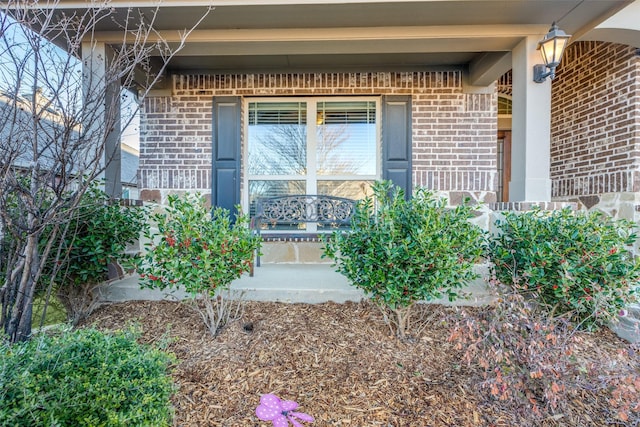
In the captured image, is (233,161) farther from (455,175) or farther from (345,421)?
(345,421)

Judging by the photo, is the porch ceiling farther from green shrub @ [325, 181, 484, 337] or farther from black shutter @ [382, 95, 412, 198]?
green shrub @ [325, 181, 484, 337]

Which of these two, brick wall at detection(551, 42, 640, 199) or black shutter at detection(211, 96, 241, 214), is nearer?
brick wall at detection(551, 42, 640, 199)

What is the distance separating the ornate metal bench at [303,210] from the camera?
4.17 meters

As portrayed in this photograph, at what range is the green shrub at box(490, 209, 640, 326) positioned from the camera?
224 cm

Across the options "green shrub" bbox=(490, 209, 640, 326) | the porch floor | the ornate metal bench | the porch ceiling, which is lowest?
the porch floor

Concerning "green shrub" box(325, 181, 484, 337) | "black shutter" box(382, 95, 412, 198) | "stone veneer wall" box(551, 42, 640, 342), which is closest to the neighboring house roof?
"green shrub" box(325, 181, 484, 337)

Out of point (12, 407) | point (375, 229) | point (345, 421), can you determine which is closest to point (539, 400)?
point (345, 421)

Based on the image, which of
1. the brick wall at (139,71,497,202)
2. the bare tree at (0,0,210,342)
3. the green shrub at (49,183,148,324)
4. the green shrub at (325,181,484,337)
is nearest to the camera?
the bare tree at (0,0,210,342)

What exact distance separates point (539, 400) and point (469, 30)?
3.19 meters

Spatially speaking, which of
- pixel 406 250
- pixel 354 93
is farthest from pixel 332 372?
pixel 354 93

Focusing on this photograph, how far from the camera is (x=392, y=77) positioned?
14.9 ft

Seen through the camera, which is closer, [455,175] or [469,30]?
[469,30]

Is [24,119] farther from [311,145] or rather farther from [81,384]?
[311,145]

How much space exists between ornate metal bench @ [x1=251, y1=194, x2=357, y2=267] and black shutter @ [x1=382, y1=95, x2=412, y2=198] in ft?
2.62
